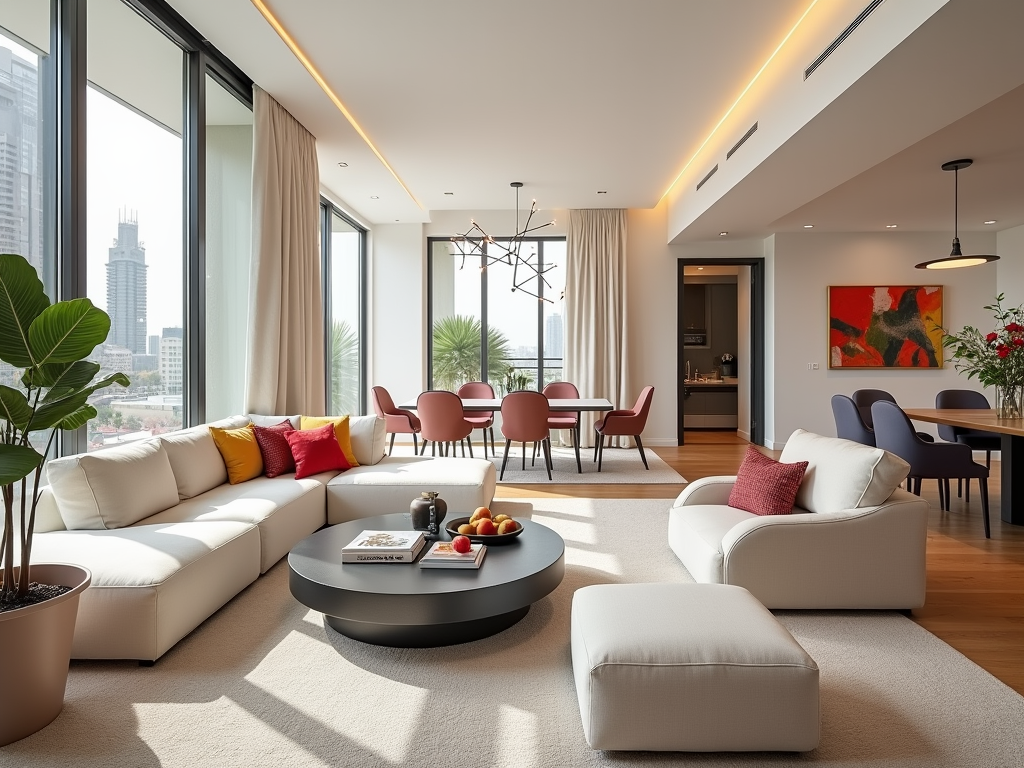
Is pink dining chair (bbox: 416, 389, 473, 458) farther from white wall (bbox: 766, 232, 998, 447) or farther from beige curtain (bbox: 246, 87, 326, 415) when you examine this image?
white wall (bbox: 766, 232, 998, 447)

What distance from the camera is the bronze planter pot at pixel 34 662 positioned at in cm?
183

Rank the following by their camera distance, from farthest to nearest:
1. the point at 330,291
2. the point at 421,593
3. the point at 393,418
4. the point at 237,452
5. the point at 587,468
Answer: the point at 330,291 < the point at 587,468 < the point at 393,418 < the point at 237,452 < the point at 421,593

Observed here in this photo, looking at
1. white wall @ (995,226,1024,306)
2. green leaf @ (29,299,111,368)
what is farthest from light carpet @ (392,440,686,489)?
white wall @ (995,226,1024,306)

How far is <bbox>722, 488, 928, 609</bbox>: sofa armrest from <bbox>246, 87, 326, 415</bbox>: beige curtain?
335cm

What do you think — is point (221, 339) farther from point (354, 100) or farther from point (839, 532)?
point (839, 532)

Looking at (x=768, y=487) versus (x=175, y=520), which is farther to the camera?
(x=768, y=487)

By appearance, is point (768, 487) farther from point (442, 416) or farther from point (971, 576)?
point (442, 416)

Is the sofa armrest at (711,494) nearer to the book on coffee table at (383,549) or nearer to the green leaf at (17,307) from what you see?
the book on coffee table at (383,549)

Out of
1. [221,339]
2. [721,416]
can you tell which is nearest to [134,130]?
[221,339]

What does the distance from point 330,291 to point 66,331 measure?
541 cm

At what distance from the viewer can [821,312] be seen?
8.06m

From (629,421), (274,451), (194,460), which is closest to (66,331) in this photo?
(194,460)

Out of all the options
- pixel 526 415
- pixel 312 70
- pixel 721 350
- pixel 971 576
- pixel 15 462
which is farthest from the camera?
pixel 721 350

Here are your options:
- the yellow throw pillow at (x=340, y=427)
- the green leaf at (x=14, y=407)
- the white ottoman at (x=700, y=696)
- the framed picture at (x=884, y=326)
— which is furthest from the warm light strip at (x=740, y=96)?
the green leaf at (x=14, y=407)
